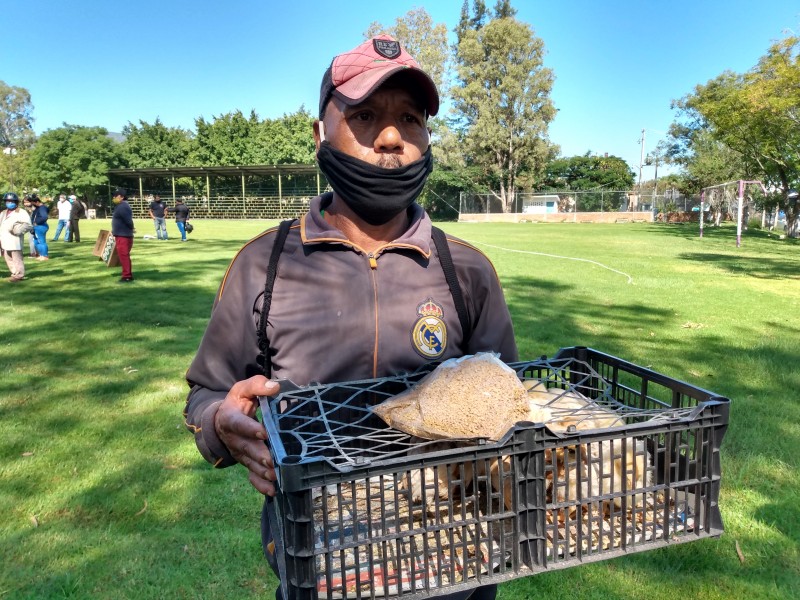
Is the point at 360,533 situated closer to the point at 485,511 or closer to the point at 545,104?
the point at 485,511

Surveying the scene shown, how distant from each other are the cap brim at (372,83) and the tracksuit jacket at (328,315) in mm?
436

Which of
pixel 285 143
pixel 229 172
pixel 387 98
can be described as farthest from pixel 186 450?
pixel 285 143

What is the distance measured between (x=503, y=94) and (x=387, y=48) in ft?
195

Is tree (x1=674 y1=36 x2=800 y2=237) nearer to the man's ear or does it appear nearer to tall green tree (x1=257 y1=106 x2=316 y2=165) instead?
the man's ear

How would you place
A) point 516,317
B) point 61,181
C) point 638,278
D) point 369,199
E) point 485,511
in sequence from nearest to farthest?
point 485,511 < point 369,199 < point 516,317 < point 638,278 < point 61,181

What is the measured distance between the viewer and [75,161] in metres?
61.8

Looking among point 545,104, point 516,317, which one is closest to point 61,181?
point 545,104

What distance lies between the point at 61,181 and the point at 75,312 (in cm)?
6312

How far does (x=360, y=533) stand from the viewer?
1.23 m

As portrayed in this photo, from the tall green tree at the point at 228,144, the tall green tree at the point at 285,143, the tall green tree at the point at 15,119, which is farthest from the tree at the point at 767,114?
the tall green tree at the point at 15,119

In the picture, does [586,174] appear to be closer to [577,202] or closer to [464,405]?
[577,202]

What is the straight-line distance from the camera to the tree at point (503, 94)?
5616 cm

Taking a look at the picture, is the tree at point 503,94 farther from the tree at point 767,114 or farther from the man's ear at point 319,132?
the man's ear at point 319,132

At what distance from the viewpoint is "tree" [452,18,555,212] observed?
5616cm
